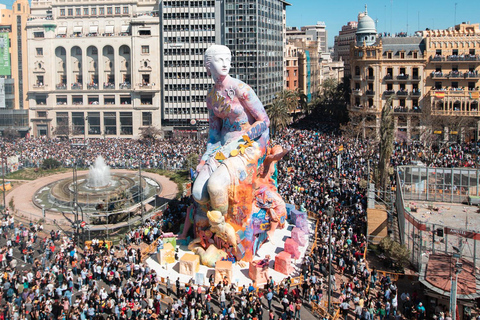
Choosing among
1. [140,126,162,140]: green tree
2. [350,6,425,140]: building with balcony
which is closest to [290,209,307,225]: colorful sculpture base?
[350,6,425,140]: building with balcony

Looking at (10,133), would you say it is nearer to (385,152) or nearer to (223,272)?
(385,152)

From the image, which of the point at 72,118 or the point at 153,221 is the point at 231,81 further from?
the point at 72,118

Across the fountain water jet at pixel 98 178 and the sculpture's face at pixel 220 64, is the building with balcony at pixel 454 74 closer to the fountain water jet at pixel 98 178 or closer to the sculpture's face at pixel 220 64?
the fountain water jet at pixel 98 178

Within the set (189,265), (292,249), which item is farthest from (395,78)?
(189,265)

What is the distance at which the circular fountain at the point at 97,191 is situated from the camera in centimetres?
4181

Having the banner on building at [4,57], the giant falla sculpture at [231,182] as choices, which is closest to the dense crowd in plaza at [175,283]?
the giant falla sculpture at [231,182]

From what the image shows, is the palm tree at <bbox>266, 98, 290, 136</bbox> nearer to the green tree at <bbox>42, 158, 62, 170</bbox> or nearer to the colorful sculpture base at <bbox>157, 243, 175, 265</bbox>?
the green tree at <bbox>42, 158, 62, 170</bbox>

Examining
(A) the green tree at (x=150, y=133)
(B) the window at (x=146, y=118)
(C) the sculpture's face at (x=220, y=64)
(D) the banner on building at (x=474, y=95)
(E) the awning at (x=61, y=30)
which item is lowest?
(A) the green tree at (x=150, y=133)

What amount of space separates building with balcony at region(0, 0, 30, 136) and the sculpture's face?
65.3 meters

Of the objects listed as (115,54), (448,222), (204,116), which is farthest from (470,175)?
(115,54)

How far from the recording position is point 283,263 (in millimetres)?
29922

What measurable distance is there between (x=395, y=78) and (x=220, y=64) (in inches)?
1805

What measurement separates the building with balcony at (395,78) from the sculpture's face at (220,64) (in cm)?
4227

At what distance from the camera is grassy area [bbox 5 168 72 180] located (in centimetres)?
5517
